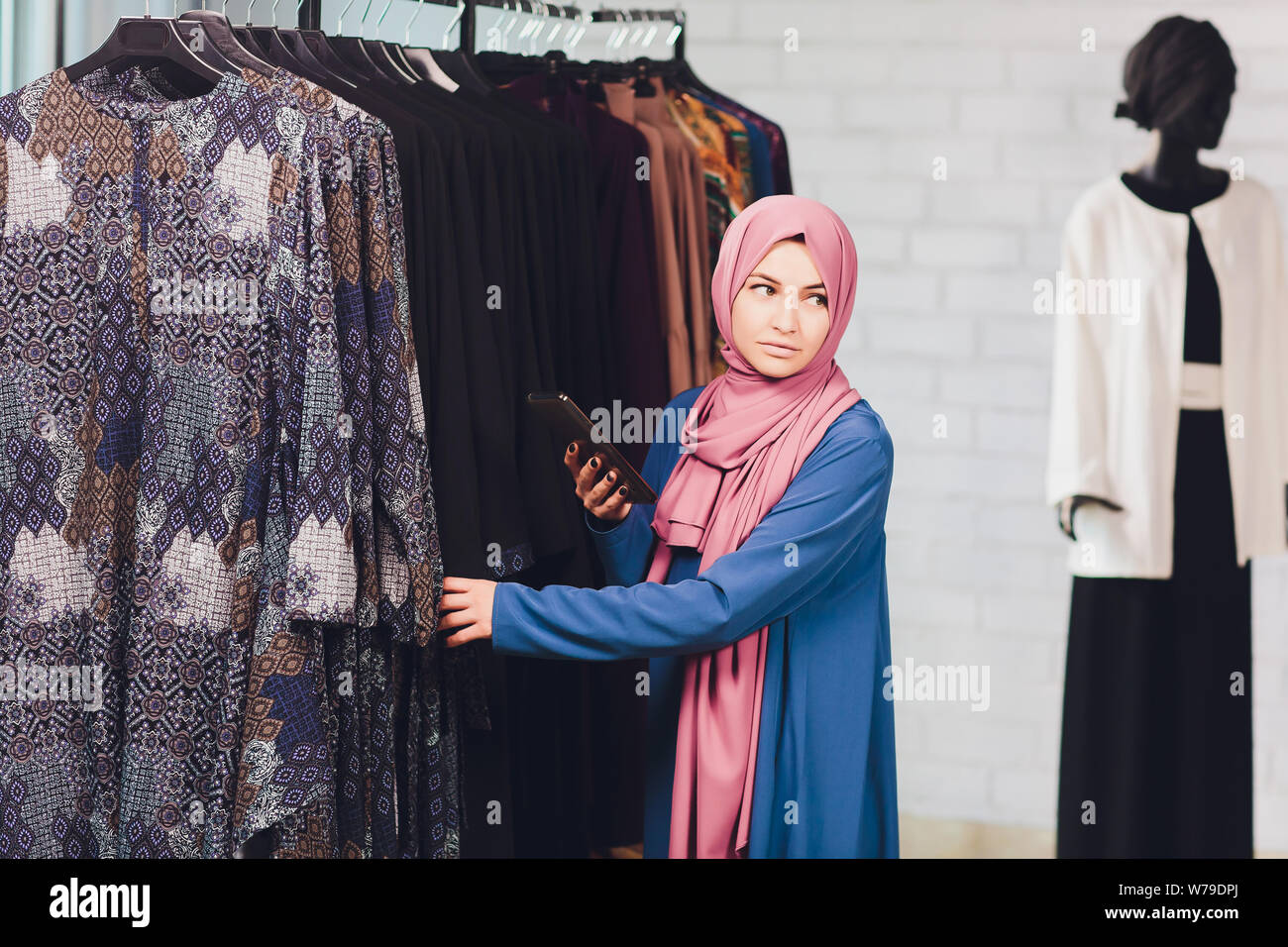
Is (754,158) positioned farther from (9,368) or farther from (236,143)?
(9,368)

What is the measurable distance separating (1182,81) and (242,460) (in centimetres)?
158

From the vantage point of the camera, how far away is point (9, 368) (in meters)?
1.37

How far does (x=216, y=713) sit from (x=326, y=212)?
54 cm

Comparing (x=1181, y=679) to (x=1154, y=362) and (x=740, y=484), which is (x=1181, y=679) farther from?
(x=740, y=484)

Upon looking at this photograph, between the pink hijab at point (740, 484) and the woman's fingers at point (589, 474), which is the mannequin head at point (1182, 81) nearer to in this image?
the pink hijab at point (740, 484)

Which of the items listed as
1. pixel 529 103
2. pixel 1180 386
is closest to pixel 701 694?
pixel 529 103

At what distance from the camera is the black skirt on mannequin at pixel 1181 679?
2.07 metres

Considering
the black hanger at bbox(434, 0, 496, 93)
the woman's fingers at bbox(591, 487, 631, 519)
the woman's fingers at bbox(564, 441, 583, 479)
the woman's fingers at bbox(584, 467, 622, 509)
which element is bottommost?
the woman's fingers at bbox(591, 487, 631, 519)

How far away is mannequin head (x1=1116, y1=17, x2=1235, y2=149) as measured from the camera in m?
2.03

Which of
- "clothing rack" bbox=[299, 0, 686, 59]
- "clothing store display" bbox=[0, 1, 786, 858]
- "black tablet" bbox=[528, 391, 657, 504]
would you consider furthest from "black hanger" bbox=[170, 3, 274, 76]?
"black tablet" bbox=[528, 391, 657, 504]

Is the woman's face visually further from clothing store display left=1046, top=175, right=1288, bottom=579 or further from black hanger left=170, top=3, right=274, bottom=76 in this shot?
clothing store display left=1046, top=175, right=1288, bottom=579

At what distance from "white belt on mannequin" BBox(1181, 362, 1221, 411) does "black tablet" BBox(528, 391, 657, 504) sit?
3.44ft

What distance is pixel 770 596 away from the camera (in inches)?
53.6

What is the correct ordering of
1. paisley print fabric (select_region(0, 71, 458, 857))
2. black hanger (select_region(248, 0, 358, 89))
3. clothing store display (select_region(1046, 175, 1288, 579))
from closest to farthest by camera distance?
1. paisley print fabric (select_region(0, 71, 458, 857))
2. black hanger (select_region(248, 0, 358, 89))
3. clothing store display (select_region(1046, 175, 1288, 579))
